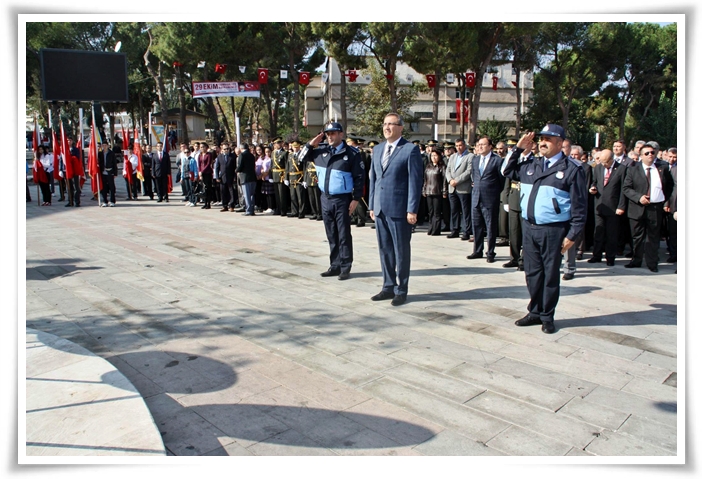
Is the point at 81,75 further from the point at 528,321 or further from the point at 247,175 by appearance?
the point at 528,321

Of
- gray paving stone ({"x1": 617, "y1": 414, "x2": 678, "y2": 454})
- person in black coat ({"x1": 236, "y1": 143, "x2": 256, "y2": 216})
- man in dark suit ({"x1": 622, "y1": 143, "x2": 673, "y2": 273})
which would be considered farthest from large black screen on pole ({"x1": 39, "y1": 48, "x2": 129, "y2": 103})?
gray paving stone ({"x1": 617, "y1": 414, "x2": 678, "y2": 454})

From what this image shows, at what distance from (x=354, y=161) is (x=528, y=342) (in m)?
3.38

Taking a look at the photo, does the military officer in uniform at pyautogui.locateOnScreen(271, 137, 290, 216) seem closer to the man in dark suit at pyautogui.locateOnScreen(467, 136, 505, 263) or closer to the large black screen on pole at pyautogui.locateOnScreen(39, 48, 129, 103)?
the man in dark suit at pyautogui.locateOnScreen(467, 136, 505, 263)

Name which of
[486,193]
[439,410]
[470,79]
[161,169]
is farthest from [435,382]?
[470,79]

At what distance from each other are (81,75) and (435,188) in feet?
57.4

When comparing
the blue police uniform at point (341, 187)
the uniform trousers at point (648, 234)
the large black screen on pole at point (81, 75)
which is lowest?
the uniform trousers at point (648, 234)

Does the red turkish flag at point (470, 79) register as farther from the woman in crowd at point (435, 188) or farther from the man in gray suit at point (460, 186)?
the man in gray suit at point (460, 186)

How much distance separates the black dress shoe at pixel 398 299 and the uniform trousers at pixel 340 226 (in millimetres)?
1311

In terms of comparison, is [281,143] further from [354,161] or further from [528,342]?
[528,342]

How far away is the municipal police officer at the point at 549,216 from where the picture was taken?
5.21 meters

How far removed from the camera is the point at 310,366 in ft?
14.9

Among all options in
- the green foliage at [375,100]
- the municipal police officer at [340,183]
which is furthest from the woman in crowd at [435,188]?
the green foliage at [375,100]

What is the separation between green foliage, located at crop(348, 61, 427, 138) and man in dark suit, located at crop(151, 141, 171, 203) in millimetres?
23304

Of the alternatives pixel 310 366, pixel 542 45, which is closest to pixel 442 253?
pixel 310 366
